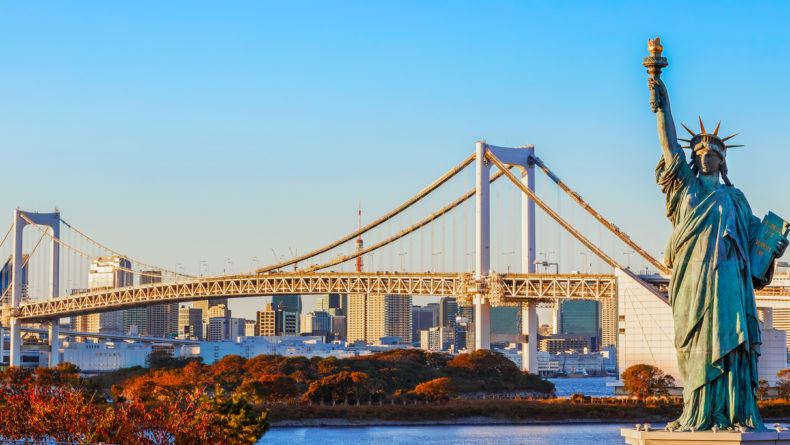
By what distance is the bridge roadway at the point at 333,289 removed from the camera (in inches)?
2507

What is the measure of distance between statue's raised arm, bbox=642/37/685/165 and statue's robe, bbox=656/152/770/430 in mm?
135

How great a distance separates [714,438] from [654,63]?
14.2 ft

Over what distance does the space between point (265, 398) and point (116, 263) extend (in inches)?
1547

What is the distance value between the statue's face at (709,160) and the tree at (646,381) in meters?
41.9

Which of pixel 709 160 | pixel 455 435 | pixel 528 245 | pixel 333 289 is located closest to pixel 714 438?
pixel 709 160

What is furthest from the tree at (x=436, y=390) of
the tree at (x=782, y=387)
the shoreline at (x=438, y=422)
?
the tree at (x=782, y=387)

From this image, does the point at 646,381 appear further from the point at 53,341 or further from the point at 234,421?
the point at 53,341

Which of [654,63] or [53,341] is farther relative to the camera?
[53,341]

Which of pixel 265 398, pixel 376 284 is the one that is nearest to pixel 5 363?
pixel 376 284

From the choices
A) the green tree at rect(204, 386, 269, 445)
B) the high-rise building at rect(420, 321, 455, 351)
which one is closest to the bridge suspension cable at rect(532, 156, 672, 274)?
the green tree at rect(204, 386, 269, 445)

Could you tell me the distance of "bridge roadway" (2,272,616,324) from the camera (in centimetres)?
6369

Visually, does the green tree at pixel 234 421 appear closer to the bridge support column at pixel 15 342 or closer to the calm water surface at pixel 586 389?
the calm water surface at pixel 586 389

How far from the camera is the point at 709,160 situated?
49.5 feet

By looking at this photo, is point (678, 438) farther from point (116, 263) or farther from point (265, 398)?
point (116, 263)
